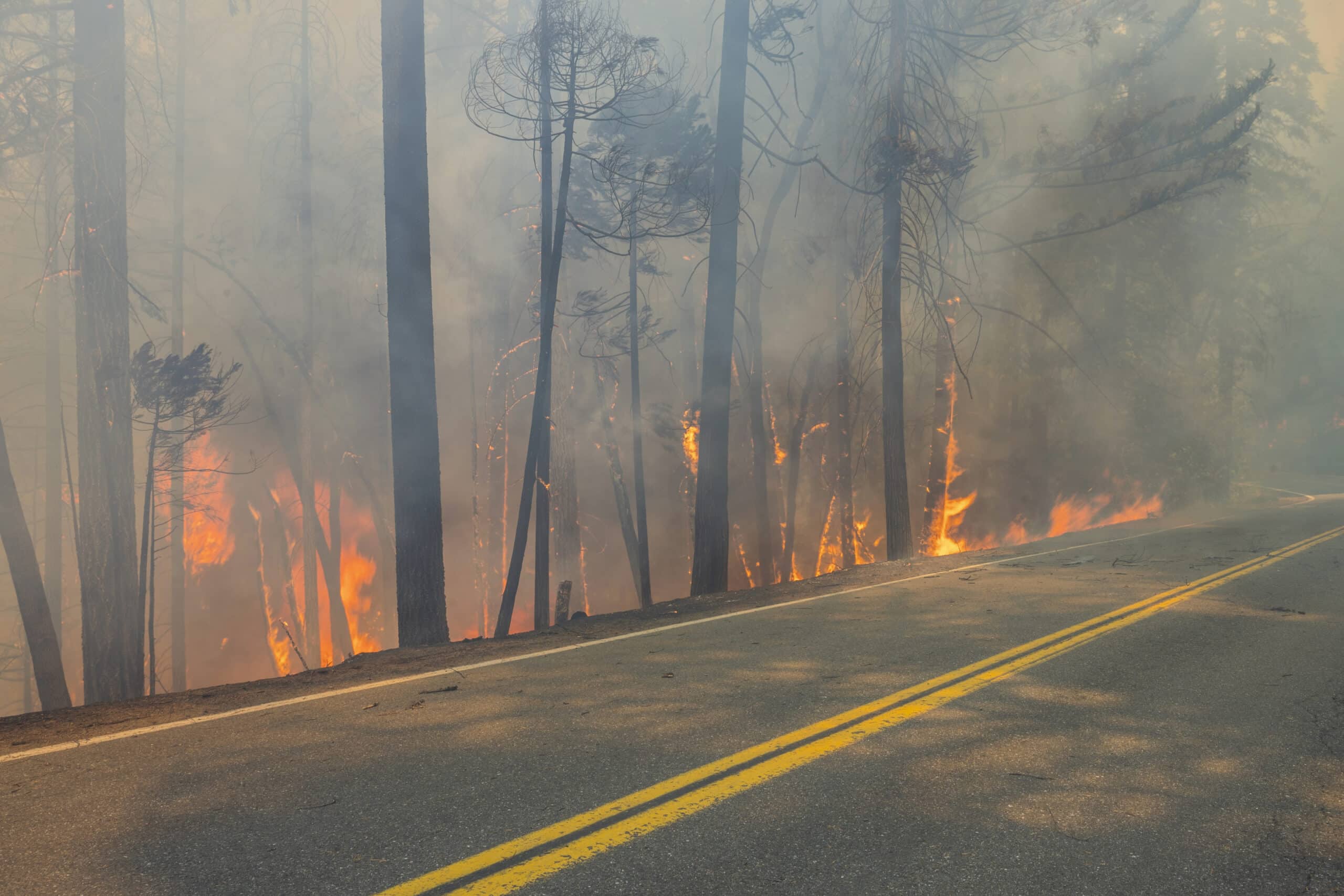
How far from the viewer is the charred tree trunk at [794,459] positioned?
2716cm

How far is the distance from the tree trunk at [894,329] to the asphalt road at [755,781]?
8.37 meters

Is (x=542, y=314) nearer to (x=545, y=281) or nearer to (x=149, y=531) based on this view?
(x=545, y=281)

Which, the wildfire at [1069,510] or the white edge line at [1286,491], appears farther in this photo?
the white edge line at [1286,491]

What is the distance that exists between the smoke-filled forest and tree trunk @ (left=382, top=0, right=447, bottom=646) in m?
5.28

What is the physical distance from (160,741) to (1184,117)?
27918mm

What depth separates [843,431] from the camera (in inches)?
1000

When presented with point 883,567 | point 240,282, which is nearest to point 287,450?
point 240,282

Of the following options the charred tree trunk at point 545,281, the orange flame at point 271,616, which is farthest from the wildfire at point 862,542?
the orange flame at point 271,616

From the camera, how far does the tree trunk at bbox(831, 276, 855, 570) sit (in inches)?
910

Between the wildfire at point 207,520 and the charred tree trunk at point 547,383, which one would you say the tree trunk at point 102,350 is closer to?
the charred tree trunk at point 547,383

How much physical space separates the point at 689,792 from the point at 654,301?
26.4m

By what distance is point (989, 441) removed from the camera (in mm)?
27844

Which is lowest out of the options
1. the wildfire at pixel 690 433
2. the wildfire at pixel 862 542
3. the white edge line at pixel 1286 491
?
the wildfire at pixel 862 542

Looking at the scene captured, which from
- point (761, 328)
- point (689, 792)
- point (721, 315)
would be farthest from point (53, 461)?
point (689, 792)
